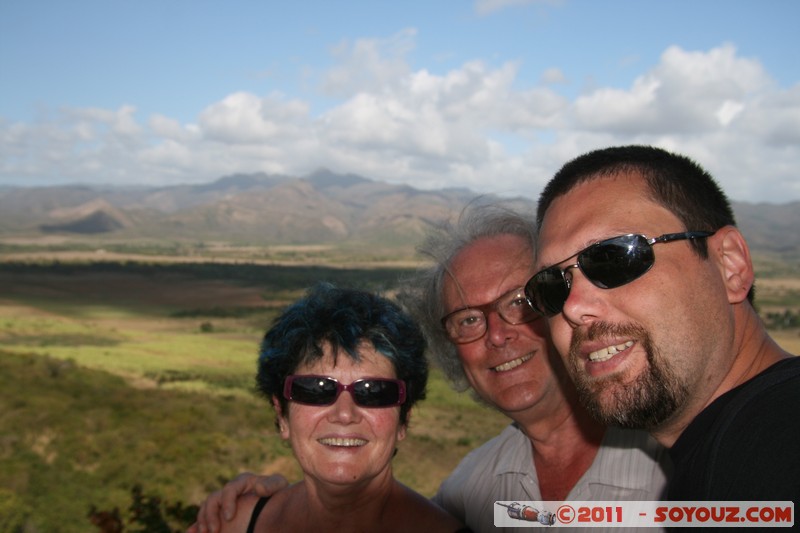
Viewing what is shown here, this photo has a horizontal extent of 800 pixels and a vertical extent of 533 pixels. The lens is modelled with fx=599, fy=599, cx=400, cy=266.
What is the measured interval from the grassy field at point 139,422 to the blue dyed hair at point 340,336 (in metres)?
0.34

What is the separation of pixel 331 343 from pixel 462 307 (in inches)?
31.3

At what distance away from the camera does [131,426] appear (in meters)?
17.1

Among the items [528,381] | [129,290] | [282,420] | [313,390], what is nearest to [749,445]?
[528,381]

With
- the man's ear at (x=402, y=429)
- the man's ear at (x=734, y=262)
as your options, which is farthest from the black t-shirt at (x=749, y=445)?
the man's ear at (x=402, y=429)

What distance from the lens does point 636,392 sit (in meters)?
1.81

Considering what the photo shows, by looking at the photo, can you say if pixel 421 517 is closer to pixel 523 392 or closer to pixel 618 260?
pixel 523 392

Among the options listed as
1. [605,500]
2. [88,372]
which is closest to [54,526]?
[605,500]

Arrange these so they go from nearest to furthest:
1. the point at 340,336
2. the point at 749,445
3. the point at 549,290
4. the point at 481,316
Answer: the point at 749,445
the point at 549,290
the point at 340,336
the point at 481,316

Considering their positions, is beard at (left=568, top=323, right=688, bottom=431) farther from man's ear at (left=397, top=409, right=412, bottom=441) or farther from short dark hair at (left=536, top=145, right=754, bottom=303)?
man's ear at (left=397, top=409, right=412, bottom=441)

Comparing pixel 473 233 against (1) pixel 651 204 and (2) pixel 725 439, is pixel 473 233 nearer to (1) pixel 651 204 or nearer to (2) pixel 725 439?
(1) pixel 651 204

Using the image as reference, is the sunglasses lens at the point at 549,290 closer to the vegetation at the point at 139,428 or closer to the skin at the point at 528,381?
the skin at the point at 528,381

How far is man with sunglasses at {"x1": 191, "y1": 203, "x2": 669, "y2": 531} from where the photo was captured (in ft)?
8.74

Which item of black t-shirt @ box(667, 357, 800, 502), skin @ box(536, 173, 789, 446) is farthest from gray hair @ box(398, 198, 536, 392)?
black t-shirt @ box(667, 357, 800, 502)
